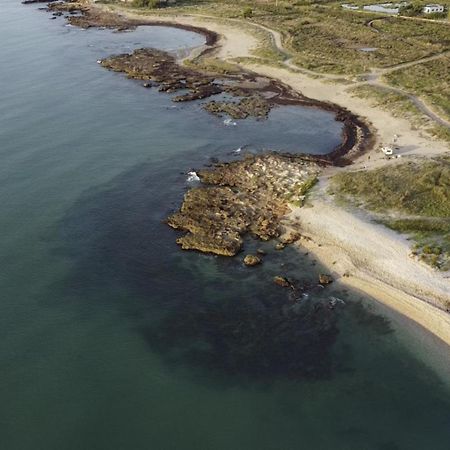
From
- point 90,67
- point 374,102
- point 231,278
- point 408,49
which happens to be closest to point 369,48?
point 408,49

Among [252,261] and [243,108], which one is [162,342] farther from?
[243,108]

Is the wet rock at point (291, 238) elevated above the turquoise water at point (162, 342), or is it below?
above

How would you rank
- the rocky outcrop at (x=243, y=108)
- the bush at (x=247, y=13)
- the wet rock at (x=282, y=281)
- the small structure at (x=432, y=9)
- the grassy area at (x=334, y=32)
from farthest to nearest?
the bush at (x=247, y=13)
the small structure at (x=432, y=9)
the grassy area at (x=334, y=32)
the rocky outcrop at (x=243, y=108)
the wet rock at (x=282, y=281)

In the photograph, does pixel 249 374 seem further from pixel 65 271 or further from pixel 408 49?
pixel 408 49

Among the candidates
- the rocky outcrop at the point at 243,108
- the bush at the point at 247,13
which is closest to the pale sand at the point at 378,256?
the rocky outcrop at the point at 243,108

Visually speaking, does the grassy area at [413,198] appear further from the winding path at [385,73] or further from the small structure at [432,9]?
the small structure at [432,9]

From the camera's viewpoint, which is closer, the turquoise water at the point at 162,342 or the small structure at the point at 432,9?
the turquoise water at the point at 162,342

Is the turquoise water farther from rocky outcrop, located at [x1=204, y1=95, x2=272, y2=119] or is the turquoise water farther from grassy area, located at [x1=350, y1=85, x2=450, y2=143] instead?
grassy area, located at [x1=350, y1=85, x2=450, y2=143]
